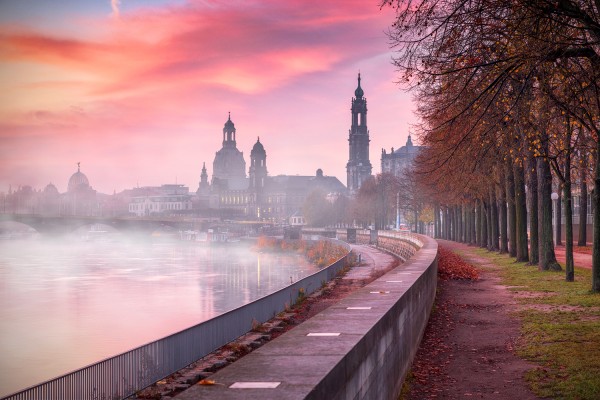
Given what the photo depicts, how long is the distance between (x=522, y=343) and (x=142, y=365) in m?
8.52

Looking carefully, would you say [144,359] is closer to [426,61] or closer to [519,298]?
[426,61]

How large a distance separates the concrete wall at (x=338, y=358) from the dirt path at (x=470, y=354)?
623mm

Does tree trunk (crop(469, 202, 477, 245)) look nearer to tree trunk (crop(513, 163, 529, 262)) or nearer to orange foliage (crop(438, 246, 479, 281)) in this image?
tree trunk (crop(513, 163, 529, 262))

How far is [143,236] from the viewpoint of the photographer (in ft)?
641

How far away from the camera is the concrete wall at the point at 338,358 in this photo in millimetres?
7074

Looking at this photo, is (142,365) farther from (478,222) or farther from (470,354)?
(478,222)

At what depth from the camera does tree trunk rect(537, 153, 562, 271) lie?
32562mm

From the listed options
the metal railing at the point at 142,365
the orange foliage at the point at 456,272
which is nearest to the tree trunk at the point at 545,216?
the orange foliage at the point at 456,272

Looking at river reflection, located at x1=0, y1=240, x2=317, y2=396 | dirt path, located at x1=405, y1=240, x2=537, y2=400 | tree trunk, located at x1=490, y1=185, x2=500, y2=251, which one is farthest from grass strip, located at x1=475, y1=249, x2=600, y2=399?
tree trunk, located at x1=490, y1=185, x2=500, y2=251

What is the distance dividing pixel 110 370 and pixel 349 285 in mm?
27740

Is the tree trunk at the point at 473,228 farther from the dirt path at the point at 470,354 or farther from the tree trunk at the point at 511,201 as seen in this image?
the dirt path at the point at 470,354

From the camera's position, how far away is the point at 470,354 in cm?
1638

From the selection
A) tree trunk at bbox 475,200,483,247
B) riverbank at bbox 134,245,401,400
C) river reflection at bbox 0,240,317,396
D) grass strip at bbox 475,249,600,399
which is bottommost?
river reflection at bbox 0,240,317,396

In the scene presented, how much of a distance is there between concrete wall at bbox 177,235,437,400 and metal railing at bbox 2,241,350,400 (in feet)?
13.9
